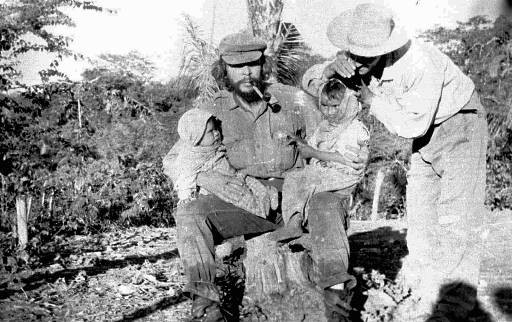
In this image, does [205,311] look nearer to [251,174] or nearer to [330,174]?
[251,174]

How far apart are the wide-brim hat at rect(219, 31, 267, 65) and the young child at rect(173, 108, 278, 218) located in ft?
1.36

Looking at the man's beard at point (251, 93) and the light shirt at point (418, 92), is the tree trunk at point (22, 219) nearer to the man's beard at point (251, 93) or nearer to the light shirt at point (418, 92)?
the man's beard at point (251, 93)

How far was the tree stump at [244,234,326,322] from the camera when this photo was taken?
396 centimetres

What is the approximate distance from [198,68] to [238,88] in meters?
13.0

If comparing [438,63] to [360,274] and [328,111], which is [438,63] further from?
[360,274]

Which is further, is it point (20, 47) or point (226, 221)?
point (20, 47)

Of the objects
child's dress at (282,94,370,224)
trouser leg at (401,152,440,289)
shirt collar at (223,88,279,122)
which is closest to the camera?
child's dress at (282,94,370,224)

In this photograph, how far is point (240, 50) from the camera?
3.80 meters

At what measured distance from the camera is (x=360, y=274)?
15.4 ft

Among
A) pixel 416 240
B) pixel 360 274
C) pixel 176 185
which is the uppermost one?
pixel 176 185

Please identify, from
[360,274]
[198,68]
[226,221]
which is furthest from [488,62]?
[226,221]

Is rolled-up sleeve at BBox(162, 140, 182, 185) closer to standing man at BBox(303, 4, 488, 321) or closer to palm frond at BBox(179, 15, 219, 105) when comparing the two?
standing man at BBox(303, 4, 488, 321)

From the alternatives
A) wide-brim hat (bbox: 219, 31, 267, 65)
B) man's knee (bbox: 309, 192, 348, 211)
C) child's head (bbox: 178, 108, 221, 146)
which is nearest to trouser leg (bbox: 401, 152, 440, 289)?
man's knee (bbox: 309, 192, 348, 211)

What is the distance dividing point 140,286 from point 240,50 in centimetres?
201
